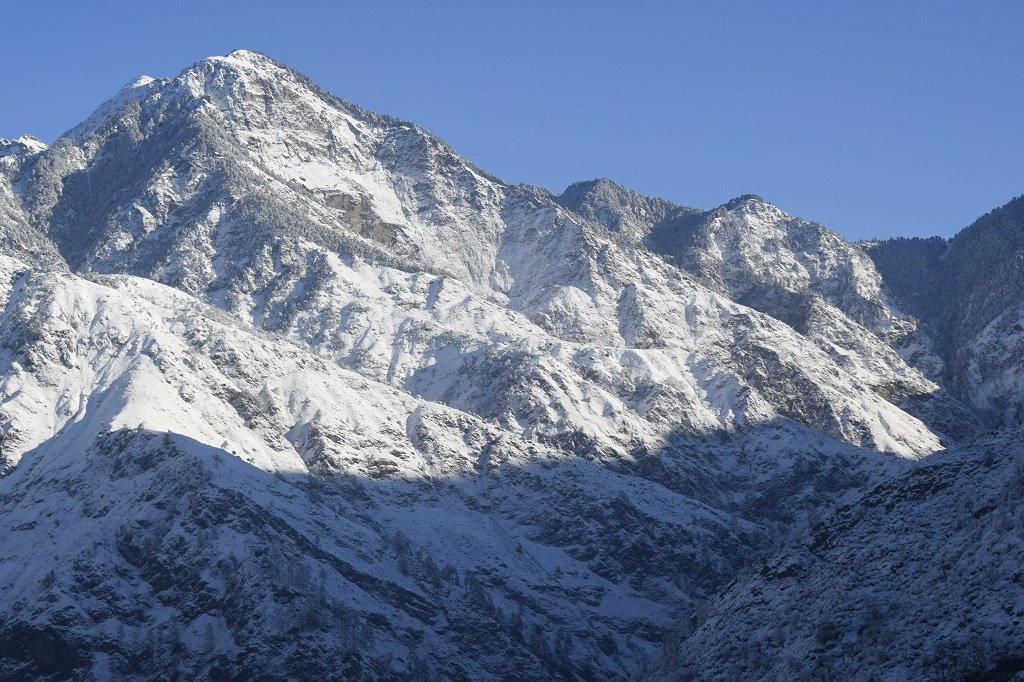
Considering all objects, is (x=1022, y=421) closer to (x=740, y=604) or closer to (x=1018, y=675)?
(x=740, y=604)

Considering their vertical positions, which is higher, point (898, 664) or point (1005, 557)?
point (1005, 557)

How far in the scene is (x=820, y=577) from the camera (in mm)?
127500

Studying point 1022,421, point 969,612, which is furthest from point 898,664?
point 1022,421

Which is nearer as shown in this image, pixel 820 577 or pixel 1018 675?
pixel 1018 675

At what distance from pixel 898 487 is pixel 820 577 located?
12.2 m

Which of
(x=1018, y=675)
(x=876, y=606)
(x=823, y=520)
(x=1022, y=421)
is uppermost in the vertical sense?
(x=1022, y=421)

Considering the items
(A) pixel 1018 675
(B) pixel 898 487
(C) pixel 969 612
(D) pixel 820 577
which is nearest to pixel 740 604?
(D) pixel 820 577

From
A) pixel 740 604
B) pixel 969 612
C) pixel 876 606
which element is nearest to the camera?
pixel 969 612

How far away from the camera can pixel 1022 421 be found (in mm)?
139625

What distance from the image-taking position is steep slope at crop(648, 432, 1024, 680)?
10644 cm

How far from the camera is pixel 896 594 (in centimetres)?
11800

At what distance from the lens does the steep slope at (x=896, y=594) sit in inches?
4190

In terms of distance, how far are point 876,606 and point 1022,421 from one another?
33.0 m

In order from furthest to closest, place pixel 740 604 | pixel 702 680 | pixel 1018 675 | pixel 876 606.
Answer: pixel 740 604, pixel 702 680, pixel 876 606, pixel 1018 675
